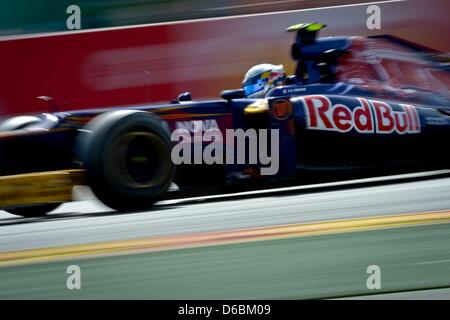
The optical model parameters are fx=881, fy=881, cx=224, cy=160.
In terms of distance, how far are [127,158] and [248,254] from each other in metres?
1.89

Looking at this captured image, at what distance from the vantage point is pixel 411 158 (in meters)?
6.42

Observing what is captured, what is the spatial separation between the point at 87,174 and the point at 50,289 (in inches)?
76.2

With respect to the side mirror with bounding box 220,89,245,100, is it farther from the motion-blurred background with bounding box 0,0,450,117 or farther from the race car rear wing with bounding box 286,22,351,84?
the race car rear wing with bounding box 286,22,351,84

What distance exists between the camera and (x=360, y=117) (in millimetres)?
6281

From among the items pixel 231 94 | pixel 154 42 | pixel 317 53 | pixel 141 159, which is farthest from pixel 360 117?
pixel 154 42

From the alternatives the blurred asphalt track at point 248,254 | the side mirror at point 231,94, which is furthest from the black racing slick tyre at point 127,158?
the side mirror at point 231,94

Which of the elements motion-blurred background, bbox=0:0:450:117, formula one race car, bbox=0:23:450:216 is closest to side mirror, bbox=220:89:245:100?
formula one race car, bbox=0:23:450:216

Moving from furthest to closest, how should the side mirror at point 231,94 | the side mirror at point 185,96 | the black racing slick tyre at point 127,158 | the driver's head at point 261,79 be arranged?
the side mirror at point 185,96 → the driver's head at point 261,79 → the side mirror at point 231,94 → the black racing slick tyre at point 127,158

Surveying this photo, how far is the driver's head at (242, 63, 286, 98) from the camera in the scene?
21.5 ft

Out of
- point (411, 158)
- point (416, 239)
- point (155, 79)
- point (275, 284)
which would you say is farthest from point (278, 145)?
point (275, 284)

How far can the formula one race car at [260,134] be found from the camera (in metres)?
5.64

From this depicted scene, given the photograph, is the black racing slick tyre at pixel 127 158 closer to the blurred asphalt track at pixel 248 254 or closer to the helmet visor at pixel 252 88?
the blurred asphalt track at pixel 248 254

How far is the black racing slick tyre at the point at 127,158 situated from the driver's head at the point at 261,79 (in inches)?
38.3

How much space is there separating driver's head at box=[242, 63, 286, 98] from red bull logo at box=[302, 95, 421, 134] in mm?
379
